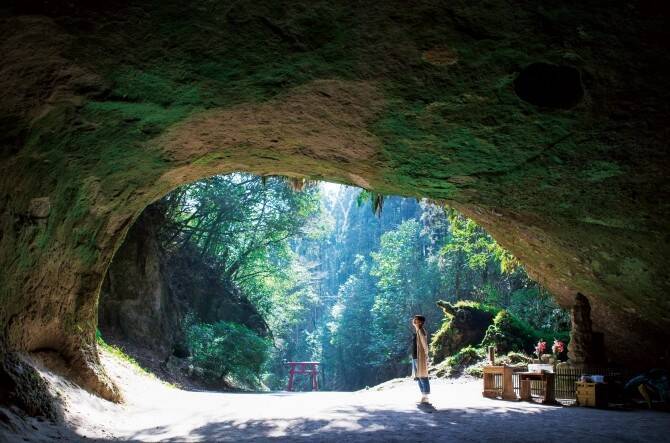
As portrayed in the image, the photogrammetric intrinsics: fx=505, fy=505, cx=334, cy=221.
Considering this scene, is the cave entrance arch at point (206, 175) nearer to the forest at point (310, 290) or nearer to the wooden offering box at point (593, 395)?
the wooden offering box at point (593, 395)

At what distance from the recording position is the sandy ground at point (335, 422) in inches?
203

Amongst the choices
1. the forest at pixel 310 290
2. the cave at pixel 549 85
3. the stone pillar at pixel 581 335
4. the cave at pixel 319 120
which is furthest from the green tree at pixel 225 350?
the cave at pixel 549 85

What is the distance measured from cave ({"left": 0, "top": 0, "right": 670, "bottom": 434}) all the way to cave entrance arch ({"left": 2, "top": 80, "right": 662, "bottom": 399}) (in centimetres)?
3

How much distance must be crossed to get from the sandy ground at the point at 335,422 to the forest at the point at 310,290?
4.42 meters

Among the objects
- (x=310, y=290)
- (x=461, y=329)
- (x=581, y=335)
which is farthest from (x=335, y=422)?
(x=310, y=290)

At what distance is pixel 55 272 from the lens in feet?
20.6

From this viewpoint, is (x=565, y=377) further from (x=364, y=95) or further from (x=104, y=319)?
(x=104, y=319)

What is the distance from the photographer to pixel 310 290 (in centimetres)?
5006

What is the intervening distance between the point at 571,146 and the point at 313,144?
119 inches

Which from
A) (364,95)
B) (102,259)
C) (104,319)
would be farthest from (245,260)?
(364,95)

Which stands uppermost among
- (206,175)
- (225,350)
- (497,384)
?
(206,175)

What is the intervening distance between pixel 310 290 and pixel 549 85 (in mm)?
46329

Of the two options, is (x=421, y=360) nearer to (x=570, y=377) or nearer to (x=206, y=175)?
(x=570, y=377)

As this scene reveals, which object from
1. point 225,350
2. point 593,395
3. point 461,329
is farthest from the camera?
point 461,329
